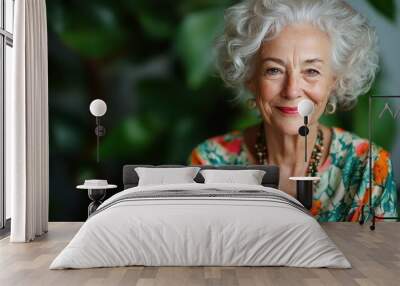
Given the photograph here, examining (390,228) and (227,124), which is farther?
(227,124)

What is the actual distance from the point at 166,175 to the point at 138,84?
137 centimetres

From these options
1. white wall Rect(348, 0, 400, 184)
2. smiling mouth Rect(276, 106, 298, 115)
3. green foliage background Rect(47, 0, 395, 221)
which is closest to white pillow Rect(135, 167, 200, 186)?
green foliage background Rect(47, 0, 395, 221)

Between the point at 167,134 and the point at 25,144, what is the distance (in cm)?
212

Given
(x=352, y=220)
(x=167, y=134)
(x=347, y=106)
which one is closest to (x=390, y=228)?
(x=352, y=220)

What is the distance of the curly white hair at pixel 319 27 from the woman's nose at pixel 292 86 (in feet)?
1.56

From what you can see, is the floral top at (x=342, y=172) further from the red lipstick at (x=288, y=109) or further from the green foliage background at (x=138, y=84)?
the red lipstick at (x=288, y=109)

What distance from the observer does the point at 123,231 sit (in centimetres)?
517

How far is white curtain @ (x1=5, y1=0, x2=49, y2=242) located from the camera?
21.8 ft

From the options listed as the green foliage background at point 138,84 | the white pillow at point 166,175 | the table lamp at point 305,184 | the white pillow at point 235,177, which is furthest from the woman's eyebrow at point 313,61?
the white pillow at point 166,175

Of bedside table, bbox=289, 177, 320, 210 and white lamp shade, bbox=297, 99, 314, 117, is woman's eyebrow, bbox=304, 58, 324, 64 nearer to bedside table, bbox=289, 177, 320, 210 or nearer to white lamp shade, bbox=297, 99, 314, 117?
white lamp shade, bbox=297, 99, 314, 117

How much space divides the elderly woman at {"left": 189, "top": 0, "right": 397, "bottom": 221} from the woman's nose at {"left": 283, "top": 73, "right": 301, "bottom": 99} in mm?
39

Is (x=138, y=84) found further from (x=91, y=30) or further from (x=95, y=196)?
(x=95, y=196)

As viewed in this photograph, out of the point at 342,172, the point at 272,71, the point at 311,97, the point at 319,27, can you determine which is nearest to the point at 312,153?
the point at 342,172

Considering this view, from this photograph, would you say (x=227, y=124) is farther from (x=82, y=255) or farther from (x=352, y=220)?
(x=82, y=255)
